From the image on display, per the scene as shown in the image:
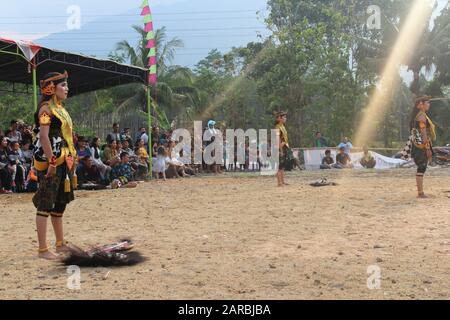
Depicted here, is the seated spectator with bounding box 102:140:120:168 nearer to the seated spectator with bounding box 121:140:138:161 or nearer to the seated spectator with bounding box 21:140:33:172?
the seated spectator with bounding box 121:140:138:161

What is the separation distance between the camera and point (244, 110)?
3067 centimetres

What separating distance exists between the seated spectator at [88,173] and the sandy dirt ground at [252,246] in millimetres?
3602

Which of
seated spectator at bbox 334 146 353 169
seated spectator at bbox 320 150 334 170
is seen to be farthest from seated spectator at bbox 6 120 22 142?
seated spectator at bbox 334 146 353 169

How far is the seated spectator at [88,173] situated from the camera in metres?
14.0

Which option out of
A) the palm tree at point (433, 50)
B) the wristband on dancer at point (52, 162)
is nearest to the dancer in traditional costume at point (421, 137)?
the wristband on dancer at point (52, 162)

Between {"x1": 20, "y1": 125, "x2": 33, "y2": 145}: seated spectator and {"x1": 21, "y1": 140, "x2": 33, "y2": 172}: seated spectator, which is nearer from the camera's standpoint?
{"x1": 21, "y1": 140, "x2": 33, "y2": 172}: seated spectator

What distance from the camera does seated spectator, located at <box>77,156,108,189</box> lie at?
14.0 metres

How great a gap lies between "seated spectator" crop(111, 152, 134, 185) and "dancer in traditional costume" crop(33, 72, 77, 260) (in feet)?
28.6

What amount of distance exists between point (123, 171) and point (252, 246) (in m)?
9.44

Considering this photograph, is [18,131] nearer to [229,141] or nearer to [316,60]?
[229,141]

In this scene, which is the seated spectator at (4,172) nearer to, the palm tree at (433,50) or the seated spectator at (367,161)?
the seated spectator at (367,161)

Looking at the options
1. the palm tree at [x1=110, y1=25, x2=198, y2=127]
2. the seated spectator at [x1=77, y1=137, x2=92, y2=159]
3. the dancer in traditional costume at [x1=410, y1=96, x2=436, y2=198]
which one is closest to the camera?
the dancer in traditional costume at [x1=410, y1=96, x2=436, y2=198]

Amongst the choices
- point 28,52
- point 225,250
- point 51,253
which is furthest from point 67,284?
point 28,52

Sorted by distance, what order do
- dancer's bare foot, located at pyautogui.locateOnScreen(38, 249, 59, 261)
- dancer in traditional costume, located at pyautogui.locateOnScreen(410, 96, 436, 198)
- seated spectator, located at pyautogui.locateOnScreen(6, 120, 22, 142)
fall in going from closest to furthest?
1. dancer's bare foot, located at pyautogui.locateOnScreen(38, 249, 59, 261)
2. dancer in traditional costume, located at pyautogui.locateOnScreen(410, 96, 436, 198)
3. seated spectator, located at pyautogui.locateOnScreen(6, 120, 22, 142)
